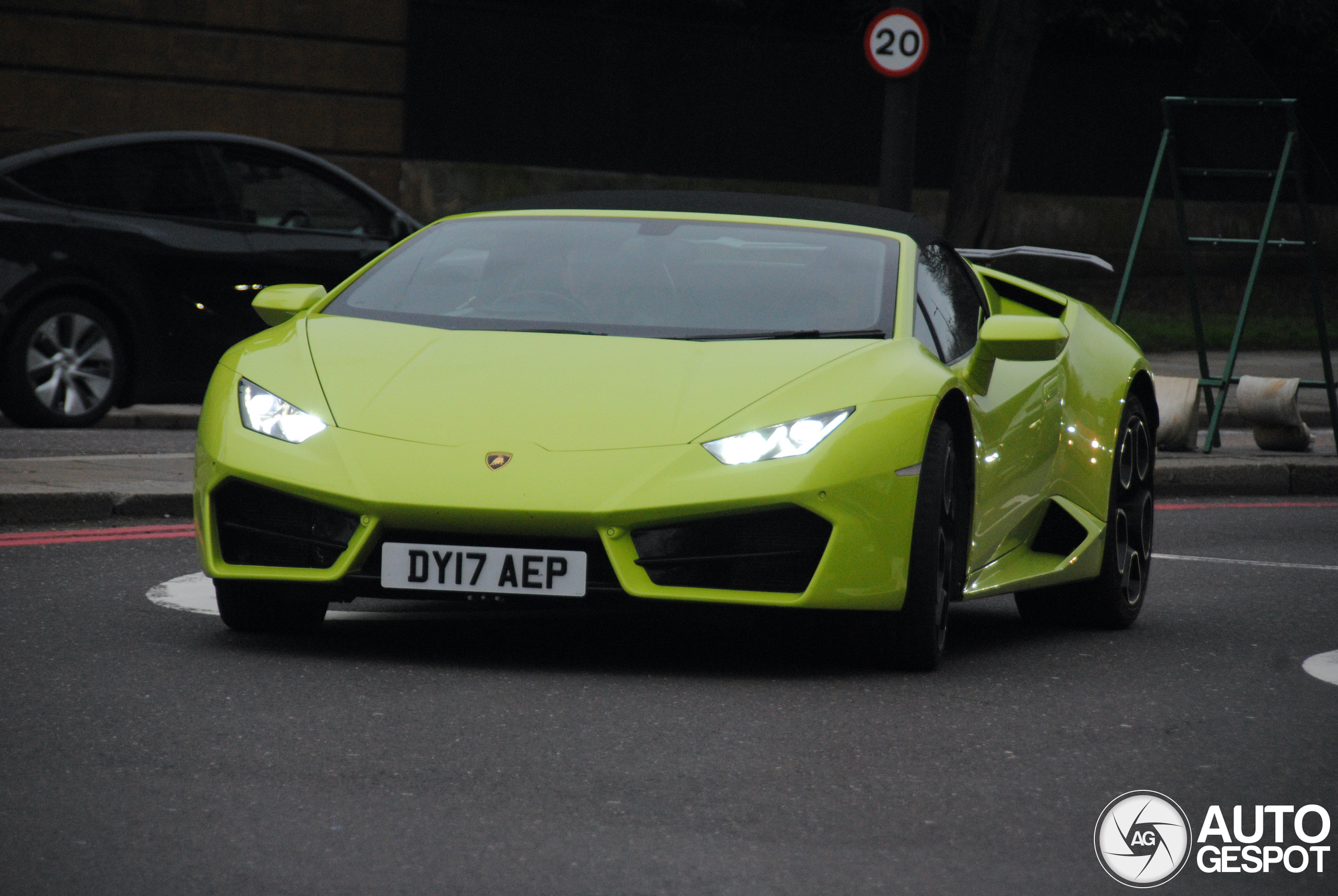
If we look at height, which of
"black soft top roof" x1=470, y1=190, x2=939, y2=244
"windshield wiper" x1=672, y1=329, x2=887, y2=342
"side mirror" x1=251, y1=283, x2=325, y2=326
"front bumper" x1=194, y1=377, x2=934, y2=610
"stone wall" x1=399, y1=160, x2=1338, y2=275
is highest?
"black soft top roof" x1=470, y1=190, x2=939, y2=244

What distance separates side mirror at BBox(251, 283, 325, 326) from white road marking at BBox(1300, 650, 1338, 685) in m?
2.93

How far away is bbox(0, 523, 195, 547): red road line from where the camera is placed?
25.3 ft

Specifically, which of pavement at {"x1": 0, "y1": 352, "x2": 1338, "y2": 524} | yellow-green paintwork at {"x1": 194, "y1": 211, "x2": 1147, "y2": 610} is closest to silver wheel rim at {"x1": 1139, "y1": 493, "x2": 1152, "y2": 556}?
yellow-green paintwork at {"x1": 194, "y1": 211, "x2": 1147, "y2": 610}

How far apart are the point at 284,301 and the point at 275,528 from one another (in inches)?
43.8

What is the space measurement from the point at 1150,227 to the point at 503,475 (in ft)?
73.9

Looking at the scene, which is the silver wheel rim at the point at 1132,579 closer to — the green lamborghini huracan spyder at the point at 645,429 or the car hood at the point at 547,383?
the green lamborghini huracan spyder at the point at 645,429

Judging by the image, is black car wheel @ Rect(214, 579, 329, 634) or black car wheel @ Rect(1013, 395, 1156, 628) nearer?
black car wheel @ Rect(214, 579, 329, 634)

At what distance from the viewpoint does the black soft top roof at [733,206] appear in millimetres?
6582

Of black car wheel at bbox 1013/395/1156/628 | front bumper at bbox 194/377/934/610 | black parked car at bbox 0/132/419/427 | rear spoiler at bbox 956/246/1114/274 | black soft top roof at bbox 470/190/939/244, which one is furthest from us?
black parked car at bbox 0/132/419/427

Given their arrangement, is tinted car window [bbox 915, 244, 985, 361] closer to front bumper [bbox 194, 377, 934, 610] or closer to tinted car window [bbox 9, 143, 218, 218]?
front bumper [bbox 194, 377, 934, 610]

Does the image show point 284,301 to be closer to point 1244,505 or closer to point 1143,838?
point 1143,838

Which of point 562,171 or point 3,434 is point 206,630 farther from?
point 562,171

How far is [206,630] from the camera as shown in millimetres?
5938

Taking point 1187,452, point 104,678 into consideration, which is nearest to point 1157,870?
point 104,678
